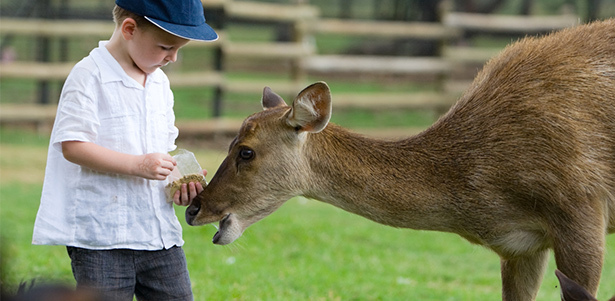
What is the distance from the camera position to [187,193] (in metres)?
4.51

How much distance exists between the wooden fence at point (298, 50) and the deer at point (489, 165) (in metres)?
11.3

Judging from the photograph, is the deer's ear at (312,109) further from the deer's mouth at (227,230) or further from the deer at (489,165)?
the deer's mouth at (227,230)

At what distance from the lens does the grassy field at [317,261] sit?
6.94m

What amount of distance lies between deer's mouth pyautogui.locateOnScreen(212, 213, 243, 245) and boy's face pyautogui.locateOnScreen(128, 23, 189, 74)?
99 cm

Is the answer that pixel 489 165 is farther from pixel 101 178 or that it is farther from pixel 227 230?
pixel 101 178

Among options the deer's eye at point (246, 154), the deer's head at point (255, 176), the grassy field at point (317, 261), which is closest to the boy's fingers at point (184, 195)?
the deer's head at point (255, 176)

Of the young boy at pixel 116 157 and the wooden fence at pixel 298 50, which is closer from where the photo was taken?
the young boy at pixel 116 157

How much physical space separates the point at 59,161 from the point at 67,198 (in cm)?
20

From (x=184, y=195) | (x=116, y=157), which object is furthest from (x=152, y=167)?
(x=184, y=195)

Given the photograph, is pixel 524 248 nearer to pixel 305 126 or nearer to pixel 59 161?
pixel 305 126

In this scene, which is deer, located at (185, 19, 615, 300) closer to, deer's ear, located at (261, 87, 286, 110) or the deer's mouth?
the deer's mouth

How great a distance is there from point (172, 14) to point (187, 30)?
11 centimetres

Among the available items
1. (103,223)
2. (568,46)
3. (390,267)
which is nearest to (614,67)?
(568,46)

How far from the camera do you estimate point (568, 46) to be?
4.74 meters
